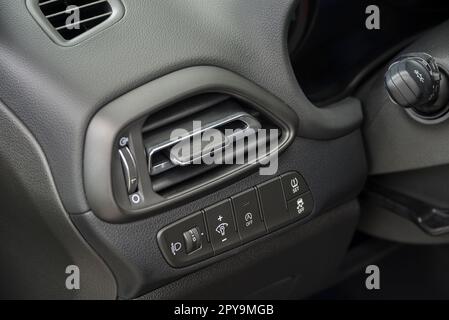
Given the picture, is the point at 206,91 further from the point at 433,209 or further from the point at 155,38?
the point at 433,209

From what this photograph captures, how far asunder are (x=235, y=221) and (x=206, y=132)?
14 cm

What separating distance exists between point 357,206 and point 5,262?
58 centimetres

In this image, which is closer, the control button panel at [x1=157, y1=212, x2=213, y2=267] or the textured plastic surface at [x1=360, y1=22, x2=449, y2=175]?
the control button panel at [x1=157, y1=212, x2=213, y2=267]

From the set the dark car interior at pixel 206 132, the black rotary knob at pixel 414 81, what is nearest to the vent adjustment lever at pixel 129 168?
the dark car interior at pixel 206 132

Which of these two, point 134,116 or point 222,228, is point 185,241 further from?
point 134,116

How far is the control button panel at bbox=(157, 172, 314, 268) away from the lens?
1046 millimetres

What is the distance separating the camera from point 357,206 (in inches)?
50.7

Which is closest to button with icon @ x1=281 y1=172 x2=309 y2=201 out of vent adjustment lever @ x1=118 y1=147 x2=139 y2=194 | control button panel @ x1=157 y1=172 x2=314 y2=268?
control button panel @ x1=157 y1=172 x2=314 y2=268

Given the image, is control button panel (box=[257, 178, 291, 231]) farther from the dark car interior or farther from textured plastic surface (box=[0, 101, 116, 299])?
textured plastic surface (box=[0, 101, 116, 299])

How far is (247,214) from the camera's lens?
1088 millimetres

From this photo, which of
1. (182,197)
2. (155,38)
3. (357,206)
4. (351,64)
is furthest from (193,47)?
(357,206)

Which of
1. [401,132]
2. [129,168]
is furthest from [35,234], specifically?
[401,132]

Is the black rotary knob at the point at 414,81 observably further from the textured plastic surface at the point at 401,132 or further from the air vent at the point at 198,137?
the air vent at the point at 198,137

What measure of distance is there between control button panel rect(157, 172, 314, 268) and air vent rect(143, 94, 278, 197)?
1.9 inches
